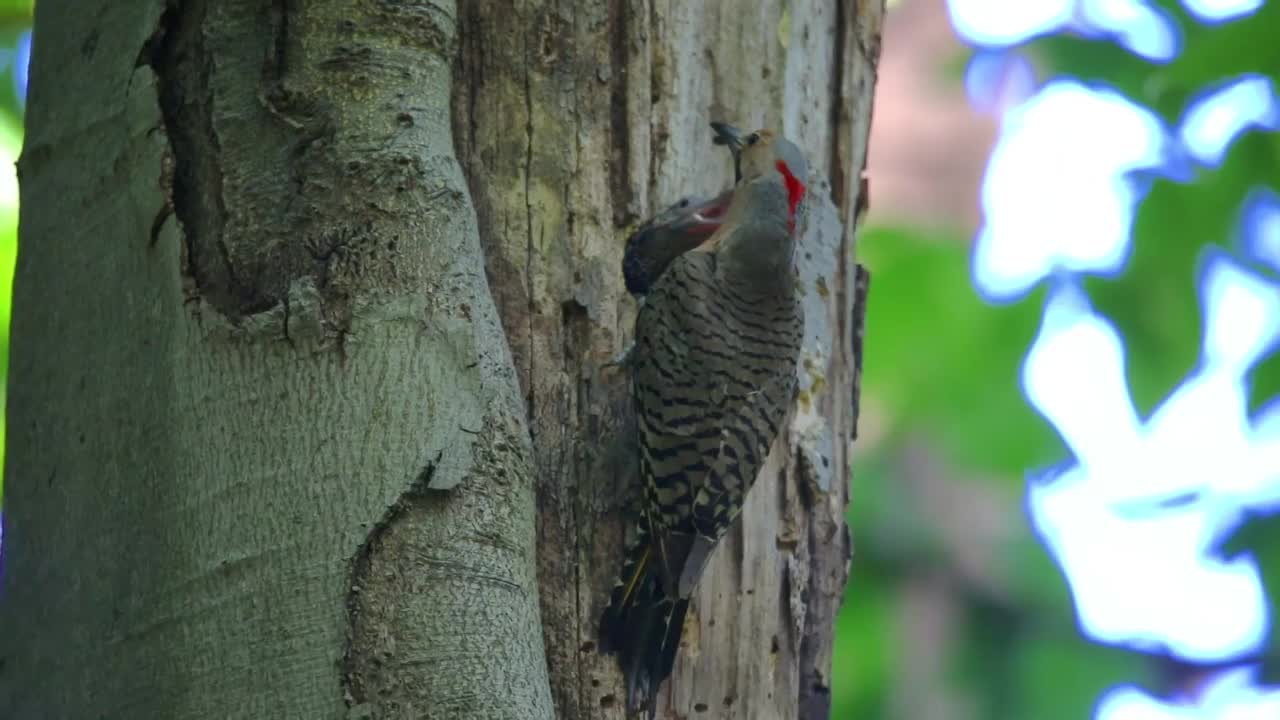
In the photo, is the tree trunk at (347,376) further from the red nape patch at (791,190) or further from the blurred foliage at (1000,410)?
the blurred foliage at (1000,410)

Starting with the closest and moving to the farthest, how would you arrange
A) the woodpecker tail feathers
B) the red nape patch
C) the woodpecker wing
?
1. the woodpecker tail feathers
2. the woodpecker wing
3. the red nape patch

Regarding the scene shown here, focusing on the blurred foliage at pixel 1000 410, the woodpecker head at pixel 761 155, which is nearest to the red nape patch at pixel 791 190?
the woodpecker head at pixel 761 155

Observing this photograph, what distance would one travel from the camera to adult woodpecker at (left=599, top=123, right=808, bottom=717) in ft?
9.29

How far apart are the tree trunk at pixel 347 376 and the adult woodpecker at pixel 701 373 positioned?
0.09 metres

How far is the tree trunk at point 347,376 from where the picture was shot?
2.16m

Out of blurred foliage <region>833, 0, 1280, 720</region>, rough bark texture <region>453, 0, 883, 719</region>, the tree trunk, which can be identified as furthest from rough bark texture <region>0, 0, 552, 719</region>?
blurred foliage <region>833, 0, 1280, 720</region>

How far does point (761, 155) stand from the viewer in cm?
334

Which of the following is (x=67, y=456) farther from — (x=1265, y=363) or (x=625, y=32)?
(x=1265, y=363)

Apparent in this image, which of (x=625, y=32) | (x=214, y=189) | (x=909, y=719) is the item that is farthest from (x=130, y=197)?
(x=909, y=719)

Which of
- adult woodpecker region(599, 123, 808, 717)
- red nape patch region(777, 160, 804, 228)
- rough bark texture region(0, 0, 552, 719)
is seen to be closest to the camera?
rough bark texture region(0, 0, 552, 719)

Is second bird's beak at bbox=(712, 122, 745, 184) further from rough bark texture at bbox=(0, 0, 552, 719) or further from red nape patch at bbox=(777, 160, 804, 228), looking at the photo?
rough bark texture at bbox=(0, 0, 552, 719)

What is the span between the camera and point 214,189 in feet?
8.19

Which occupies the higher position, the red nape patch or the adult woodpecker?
the red nape patch

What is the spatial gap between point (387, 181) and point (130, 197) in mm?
443
